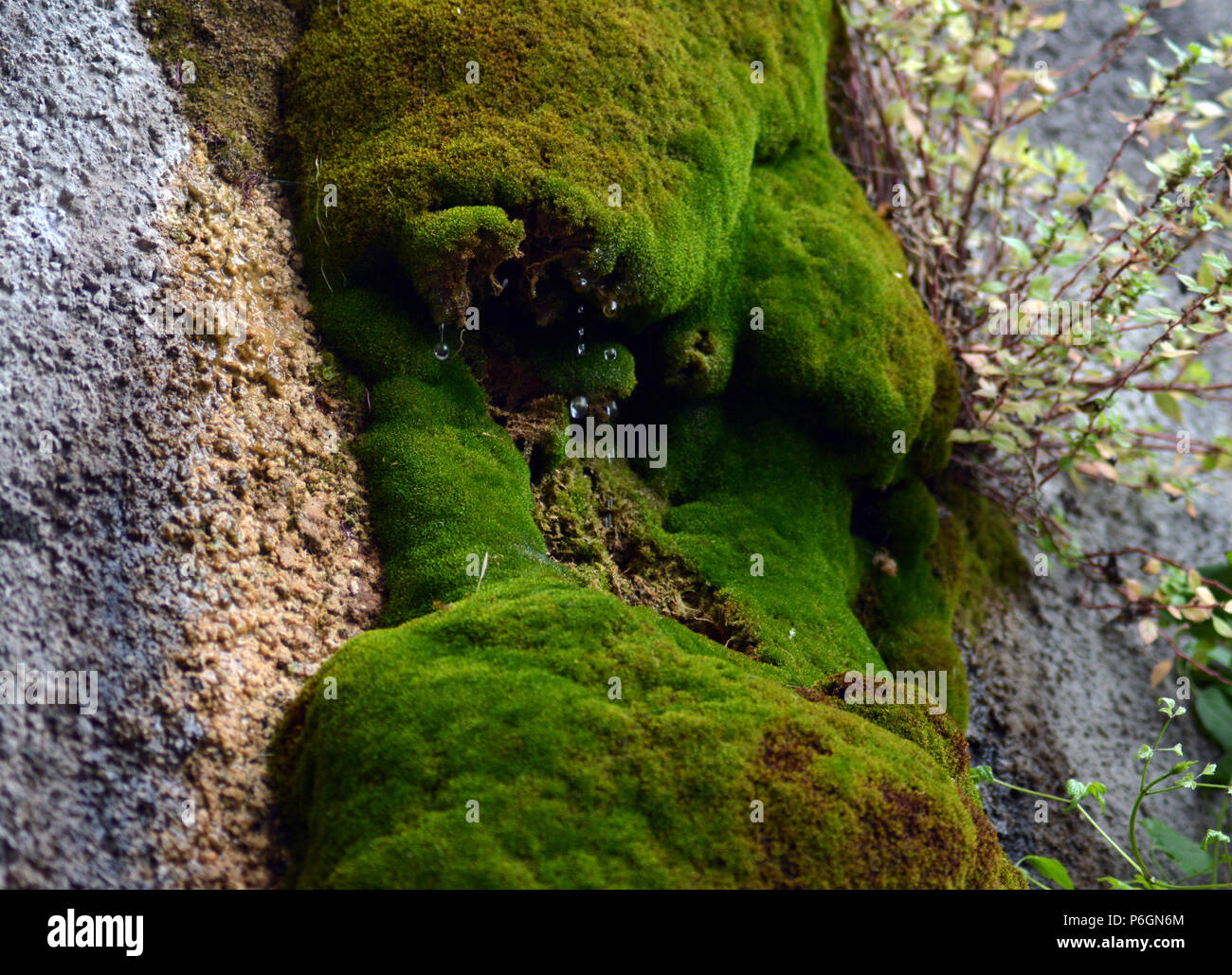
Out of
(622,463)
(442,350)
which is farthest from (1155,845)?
(442,350)

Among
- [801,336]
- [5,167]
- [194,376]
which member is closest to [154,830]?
[194,376]

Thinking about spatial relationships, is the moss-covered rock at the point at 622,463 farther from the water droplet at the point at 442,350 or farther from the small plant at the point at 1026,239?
the small plant at the point at 1026,239

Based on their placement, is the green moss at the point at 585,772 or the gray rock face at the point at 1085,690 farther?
the gray rock face at the point at 1085,690

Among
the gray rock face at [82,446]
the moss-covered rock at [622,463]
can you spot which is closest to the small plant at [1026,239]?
the moss-covered rock at [622,463]

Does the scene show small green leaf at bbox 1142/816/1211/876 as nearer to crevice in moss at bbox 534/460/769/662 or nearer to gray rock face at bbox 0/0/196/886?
crevice in moss at bbox 534/460/769/662
